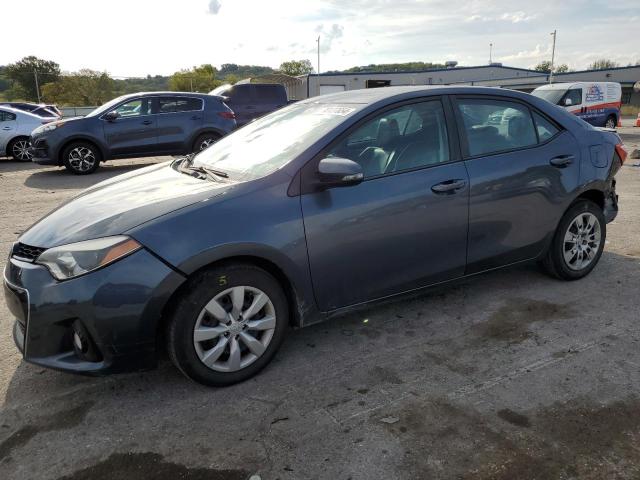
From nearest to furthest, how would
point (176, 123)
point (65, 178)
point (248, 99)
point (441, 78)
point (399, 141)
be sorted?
point (399, 141) < point (65, 178) < point (176, 123) < point (248, 99) < point (441, 78)

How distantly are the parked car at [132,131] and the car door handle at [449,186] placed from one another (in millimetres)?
8857

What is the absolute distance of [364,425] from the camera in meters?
2.56

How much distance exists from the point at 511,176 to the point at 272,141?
68.7 inches

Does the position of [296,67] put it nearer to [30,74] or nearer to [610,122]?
[30,74]

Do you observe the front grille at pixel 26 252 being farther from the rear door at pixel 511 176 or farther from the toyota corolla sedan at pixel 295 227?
the rear door at pixel 511 176

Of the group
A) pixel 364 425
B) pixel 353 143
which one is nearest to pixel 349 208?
pixel 353 143

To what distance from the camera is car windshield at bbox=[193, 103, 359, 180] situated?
320cm

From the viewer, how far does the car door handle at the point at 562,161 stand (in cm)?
398

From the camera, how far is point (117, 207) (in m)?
2.95

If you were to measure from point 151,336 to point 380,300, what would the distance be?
145cm

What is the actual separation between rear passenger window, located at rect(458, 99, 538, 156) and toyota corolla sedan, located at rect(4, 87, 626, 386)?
11mm

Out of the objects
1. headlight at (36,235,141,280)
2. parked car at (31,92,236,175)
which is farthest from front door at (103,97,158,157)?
headlight at (36,235,141,280)

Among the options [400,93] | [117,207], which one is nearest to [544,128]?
[400,93]

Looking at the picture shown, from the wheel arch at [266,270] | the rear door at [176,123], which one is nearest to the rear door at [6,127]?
the rear door at [176,123]
